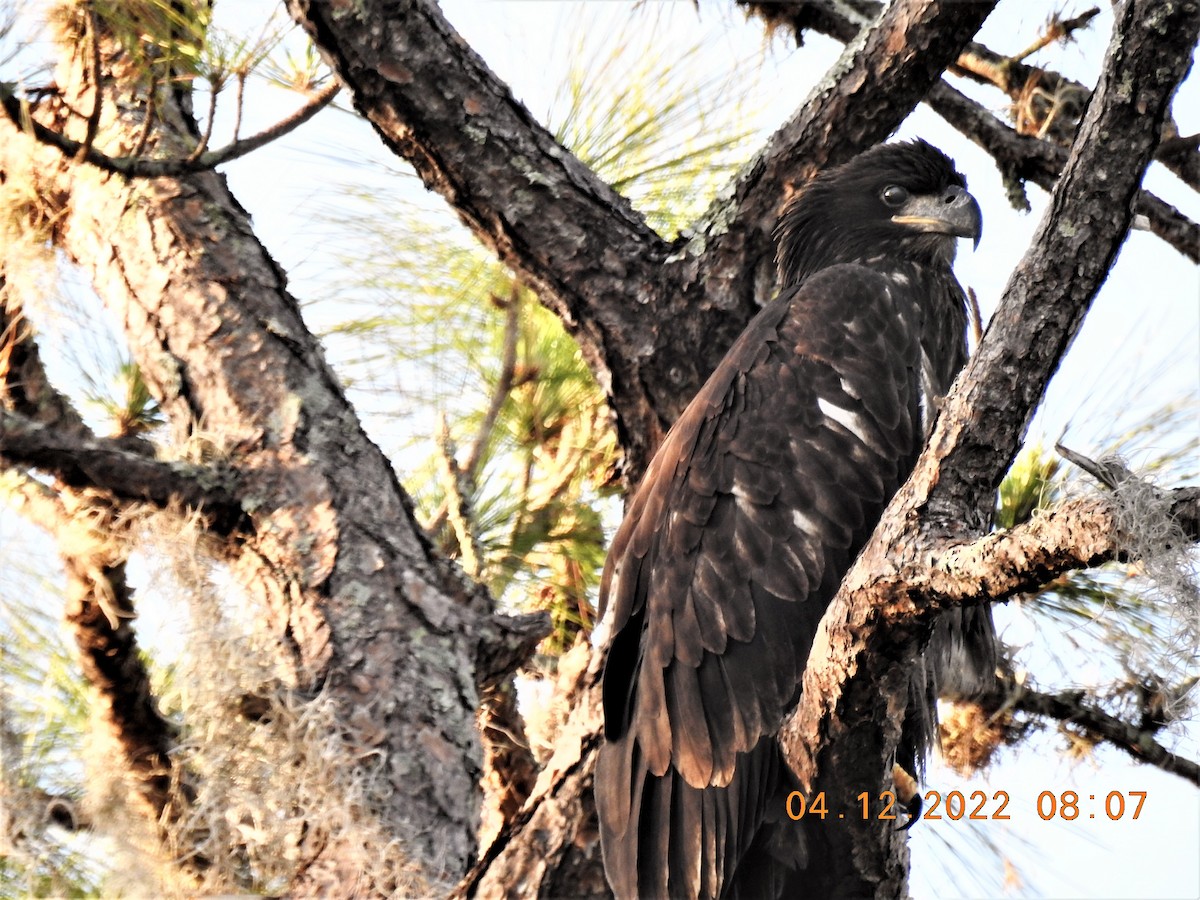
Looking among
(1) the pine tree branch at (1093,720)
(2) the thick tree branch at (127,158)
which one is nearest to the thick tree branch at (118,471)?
(2) the thick tree branch at (127,158)

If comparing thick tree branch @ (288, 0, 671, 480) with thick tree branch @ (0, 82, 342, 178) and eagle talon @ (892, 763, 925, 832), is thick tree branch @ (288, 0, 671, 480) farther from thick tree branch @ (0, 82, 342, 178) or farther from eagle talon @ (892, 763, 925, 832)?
eagle talon @ (892, 763, 925, 832)

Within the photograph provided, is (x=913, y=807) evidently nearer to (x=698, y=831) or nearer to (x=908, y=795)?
(x=908, y=795)

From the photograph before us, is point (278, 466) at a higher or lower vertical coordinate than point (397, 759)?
higher

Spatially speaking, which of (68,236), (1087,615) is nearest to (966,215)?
(1087,615)

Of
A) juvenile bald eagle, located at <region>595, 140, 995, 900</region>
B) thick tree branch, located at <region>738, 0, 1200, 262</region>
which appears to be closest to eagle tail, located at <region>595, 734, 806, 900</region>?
juvenile bald eagle, located at <region>595, 140, 995, 900</region>

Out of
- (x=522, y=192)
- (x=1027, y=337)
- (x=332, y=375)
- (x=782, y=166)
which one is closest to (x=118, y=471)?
(x=332, y=375)

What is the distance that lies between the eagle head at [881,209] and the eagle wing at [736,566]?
2.31 feet

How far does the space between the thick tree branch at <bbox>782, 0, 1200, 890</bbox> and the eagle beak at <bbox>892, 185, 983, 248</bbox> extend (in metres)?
1.94

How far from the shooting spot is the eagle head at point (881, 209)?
4230 millimetres

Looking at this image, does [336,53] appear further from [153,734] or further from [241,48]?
[153,734]

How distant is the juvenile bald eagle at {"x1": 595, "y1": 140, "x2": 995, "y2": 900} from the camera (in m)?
3.14

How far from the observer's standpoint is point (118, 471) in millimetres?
3369

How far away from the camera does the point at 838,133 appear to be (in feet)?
12.5

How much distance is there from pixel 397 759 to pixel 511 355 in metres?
1.35
